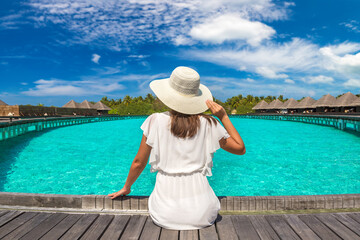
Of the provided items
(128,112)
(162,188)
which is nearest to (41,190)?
(162,188)

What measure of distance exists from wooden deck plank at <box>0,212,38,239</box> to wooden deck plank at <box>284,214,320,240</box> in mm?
2162

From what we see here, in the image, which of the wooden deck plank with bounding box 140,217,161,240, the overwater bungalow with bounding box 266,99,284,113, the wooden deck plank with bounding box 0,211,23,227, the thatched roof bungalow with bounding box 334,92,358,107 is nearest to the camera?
the wooden deck plank with bounding box 140,217,161,240

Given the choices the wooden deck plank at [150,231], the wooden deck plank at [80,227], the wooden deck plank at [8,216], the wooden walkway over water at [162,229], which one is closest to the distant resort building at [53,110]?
the wooden deck plank at [8,216]

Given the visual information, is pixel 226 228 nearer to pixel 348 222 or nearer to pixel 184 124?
pixel 184 124

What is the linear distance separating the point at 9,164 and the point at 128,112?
173 ft

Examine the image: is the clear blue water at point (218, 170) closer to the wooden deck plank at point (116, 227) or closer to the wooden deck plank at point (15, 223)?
the wooden deck plank at point (15, 223)

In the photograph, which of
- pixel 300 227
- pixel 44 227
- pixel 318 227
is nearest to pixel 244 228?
pixel 300 227

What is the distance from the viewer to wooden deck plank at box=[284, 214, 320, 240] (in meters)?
1.81

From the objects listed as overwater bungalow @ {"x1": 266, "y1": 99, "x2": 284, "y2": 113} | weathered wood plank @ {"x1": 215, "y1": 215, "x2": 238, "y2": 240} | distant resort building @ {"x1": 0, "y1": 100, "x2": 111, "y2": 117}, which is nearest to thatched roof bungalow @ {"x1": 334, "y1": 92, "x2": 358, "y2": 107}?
overwater bungalow @ {"x1": 266, "y1": 99, "x2": 284, "y2": 113}

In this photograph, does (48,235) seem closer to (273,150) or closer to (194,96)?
(194,96)

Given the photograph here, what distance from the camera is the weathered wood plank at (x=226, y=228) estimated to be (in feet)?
5.88

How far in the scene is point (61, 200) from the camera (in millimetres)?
2309

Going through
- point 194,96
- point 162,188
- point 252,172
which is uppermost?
point 194,96

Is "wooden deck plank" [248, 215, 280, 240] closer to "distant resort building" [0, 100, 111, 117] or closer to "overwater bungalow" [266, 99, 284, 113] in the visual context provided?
"distant resort building" [0, 100, 111, 117]
